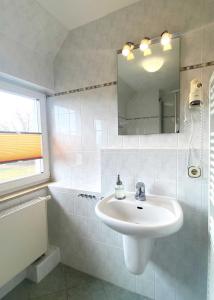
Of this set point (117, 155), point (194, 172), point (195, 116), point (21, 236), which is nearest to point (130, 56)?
point (195, 116)

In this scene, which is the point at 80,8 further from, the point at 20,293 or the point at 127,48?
the point at 20,293

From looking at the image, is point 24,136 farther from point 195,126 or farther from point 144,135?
point 195,126

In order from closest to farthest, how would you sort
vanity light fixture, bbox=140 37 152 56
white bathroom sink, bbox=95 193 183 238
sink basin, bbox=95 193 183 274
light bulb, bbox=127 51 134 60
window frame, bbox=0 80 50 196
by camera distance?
sink basin, bbox=95 193 183 274 → white bathroom sink, bbox=95 193 183 238 → vanity light fixture, bbox=140 37 152 56 → light bulb, bbox=127 51 134 60 → window frame, bbox=0 80 50 196

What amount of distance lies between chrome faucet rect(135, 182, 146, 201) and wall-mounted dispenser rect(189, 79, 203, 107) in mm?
691

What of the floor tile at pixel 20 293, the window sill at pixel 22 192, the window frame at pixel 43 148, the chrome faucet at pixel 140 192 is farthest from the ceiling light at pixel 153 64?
the floor tile at pixel 20 293

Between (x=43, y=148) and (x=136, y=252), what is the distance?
1.37m

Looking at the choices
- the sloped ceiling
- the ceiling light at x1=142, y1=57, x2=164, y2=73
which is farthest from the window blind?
the ceiling light at x1=142, y1=57, x2=164, y2=73

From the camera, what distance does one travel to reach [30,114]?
1.85 m

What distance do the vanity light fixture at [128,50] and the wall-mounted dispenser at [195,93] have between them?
0.56m

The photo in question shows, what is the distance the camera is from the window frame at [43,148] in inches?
61.8

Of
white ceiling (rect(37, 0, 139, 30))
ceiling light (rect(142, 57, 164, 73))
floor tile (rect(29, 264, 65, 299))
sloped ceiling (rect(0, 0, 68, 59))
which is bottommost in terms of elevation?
floor tile (rect(29, 264, 65, 299))

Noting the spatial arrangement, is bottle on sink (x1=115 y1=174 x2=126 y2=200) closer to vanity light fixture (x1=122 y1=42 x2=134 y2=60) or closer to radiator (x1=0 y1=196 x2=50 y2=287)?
radiator (x1=0 y1=196 x2=50 y2=287)

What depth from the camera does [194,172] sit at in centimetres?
123

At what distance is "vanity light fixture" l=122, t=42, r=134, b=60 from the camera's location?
1404mm
